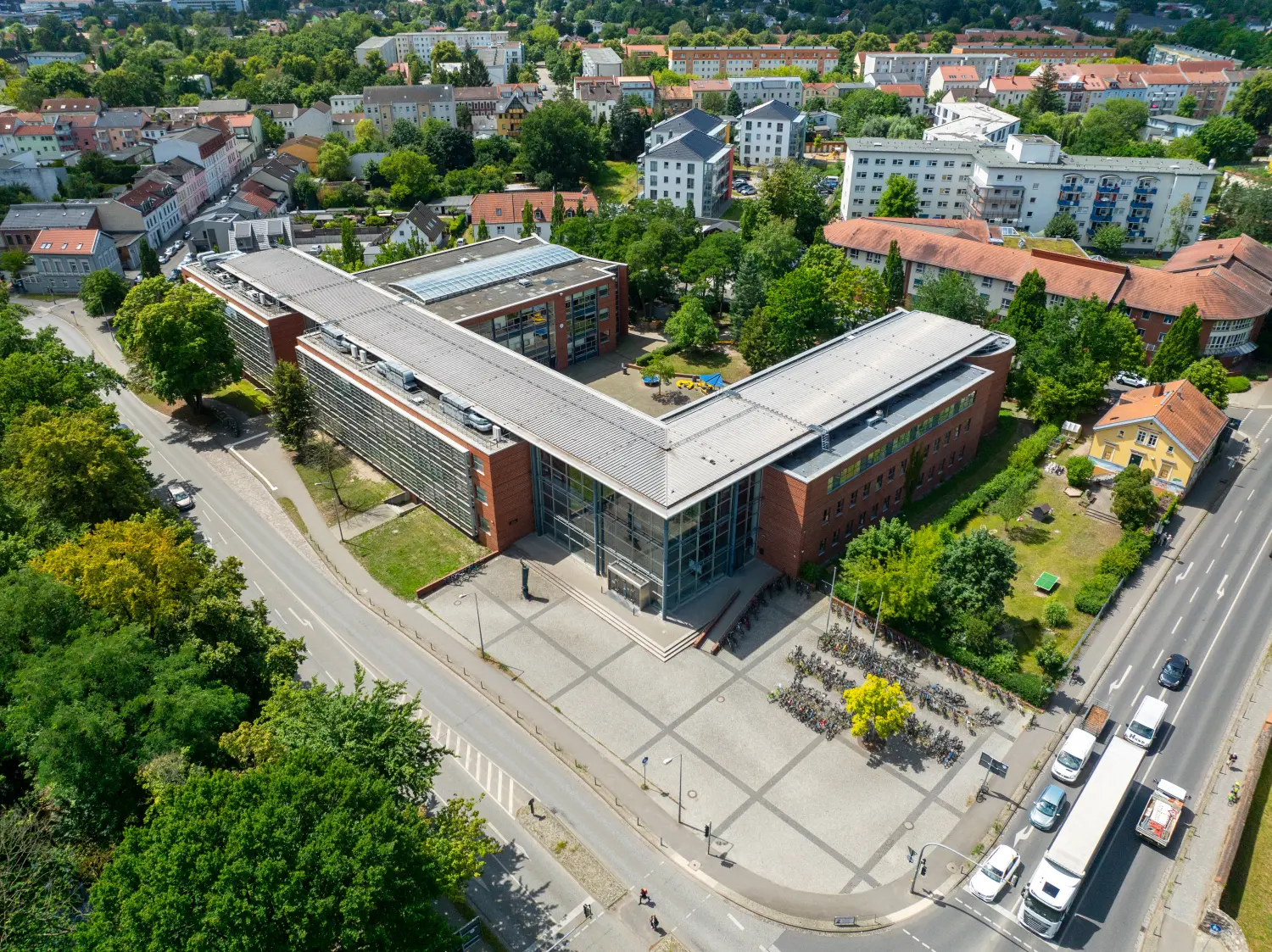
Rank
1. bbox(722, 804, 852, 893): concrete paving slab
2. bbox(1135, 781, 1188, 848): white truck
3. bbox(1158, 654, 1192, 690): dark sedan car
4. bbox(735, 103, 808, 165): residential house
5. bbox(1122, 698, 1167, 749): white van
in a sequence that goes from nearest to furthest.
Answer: bbox(722, 804, 852, 893): concrete paving slab
bbox(1135, 781, 1188, 848): white truck
bbox(1122, 698, 1167, 749): white van
bbox(1158, 654, 1192, 690): dark sedan car
bbox(735, 103, 808, 165): residential house

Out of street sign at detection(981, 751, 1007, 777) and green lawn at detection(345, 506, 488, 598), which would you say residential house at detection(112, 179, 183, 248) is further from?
street sign at detection(981, 751, 1007, 777)

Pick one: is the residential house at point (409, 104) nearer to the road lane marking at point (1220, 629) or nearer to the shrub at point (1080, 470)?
the shrub at point (1080, 470)

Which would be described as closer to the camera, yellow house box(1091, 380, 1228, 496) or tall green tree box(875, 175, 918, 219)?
yellow house box(1091, 380, 1228, 496)

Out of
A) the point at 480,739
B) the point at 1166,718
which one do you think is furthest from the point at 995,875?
the point at 480,739

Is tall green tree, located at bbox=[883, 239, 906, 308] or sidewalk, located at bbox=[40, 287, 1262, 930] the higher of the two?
tall green tree, located at bbox=[883, 239, 906, 308]

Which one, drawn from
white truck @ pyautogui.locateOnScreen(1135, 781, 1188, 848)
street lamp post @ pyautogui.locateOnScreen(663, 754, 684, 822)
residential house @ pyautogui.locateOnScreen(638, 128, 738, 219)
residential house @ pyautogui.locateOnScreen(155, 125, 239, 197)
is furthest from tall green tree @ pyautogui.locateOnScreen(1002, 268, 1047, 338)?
residential house @ pyautogui.locateOnScreen(155, 125, 239, 197)

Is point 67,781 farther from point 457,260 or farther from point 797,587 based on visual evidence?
point 457,260
